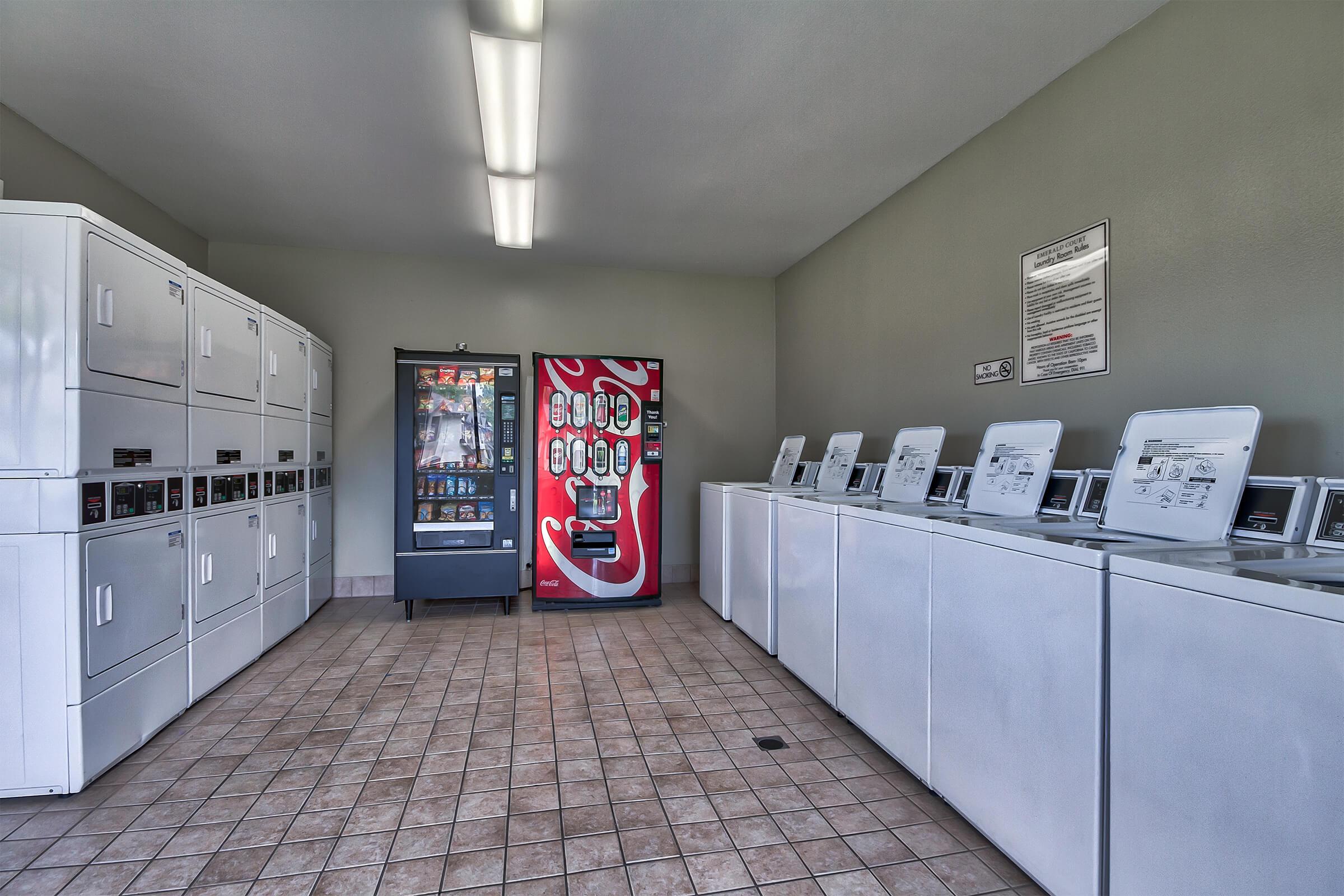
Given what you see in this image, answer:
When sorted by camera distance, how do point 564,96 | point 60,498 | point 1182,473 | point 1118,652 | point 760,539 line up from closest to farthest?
point 1118,652 → point 1182,473 → point 60,498 → point 564,96 → point 760,539

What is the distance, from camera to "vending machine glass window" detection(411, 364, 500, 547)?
4426 millimetres

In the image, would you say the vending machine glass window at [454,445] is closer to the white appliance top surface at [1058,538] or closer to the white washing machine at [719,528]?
the white washing machine at [719,528]

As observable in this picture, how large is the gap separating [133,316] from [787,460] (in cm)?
395

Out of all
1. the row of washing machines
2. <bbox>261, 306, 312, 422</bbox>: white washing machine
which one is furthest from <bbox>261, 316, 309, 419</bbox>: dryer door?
the row of washing machines

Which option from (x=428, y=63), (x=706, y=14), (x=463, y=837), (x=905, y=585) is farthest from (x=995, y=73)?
(x=463, y=837)

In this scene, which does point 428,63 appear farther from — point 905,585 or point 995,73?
point 905,585

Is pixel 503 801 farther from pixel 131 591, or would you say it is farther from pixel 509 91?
pixel 509 91

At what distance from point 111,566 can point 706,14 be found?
3113 mm

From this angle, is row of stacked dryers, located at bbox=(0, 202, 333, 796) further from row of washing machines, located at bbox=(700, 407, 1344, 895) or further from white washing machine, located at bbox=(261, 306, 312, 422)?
row of washing machines, located at bbox=(700, 407, 1344, 895)

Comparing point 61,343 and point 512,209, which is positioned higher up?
point 512,209

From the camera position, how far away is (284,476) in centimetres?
390

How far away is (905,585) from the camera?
2.19 meters

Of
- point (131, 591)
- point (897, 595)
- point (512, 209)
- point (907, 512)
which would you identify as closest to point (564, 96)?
point (512, 209)

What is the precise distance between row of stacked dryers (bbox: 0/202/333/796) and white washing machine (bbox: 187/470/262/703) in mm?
11
